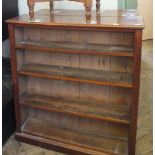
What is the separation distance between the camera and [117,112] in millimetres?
1997

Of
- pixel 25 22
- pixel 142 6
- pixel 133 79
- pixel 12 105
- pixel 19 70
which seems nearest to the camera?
pixel 133 79

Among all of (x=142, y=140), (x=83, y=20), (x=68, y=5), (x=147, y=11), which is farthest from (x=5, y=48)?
(x=147, y=11)

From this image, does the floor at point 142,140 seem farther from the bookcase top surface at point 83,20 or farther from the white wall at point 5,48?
the bookcase top surface at point 83,20

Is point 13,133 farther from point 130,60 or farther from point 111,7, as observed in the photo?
point 111,7

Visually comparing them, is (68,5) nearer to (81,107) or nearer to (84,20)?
(84,20)

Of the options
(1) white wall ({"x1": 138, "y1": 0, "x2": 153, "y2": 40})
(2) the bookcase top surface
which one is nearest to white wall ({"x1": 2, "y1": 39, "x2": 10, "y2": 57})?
(2) the bookcase top surface

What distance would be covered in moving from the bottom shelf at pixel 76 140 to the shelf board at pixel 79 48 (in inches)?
29.0

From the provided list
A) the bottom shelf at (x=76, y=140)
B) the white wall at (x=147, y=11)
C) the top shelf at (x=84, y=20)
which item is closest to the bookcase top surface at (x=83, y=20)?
the top shelf at (x=84, y=20)

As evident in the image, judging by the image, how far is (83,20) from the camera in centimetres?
190

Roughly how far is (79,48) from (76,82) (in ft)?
1.14

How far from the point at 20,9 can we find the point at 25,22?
1.93 feet

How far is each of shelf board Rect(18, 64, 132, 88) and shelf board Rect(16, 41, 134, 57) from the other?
7.6 inches

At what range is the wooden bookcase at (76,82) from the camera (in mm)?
1882

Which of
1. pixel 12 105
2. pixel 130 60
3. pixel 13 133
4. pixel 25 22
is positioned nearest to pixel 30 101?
pixel 12 105
